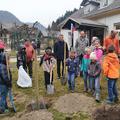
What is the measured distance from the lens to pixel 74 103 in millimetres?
8695

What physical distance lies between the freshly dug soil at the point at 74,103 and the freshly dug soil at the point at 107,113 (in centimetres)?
27

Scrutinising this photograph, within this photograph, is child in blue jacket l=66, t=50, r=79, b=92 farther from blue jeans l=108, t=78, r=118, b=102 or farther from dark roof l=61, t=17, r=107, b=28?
dark roof l=61, t=17, r=107, b=28

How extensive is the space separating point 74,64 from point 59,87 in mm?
1379

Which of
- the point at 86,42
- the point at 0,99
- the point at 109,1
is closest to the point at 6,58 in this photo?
the point at 0,99

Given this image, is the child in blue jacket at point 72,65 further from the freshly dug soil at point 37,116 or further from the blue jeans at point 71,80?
the freshly dug soil at point 37,116

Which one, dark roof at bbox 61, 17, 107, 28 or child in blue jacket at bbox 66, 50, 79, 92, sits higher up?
dark roof at bbox 61, 17, 107, 28

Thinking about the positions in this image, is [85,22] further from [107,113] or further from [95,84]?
[107,113]

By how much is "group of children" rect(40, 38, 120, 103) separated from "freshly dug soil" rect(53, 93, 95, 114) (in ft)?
1.13

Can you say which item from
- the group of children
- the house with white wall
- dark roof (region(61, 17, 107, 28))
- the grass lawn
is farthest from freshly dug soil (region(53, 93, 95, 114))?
dark roof (region(61, 17, 107, 28))

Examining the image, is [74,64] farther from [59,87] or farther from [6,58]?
[6,58]

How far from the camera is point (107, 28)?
23.8m

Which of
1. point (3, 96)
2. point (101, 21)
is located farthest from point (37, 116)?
point (101, 21)

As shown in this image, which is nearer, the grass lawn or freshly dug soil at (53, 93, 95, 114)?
the grass lawn

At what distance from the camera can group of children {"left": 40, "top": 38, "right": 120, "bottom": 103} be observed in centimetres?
853
